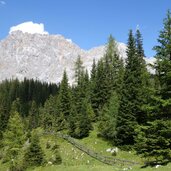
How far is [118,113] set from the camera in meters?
55.1

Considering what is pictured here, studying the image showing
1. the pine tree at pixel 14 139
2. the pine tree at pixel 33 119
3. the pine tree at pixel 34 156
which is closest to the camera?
the pine tree at pixel 34 156

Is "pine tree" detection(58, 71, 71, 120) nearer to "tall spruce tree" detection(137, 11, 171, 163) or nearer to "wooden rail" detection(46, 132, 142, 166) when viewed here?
"wooden rail" detection(46, 132, 142, 166)

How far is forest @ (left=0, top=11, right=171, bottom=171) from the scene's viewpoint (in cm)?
2905

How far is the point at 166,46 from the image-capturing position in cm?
2948

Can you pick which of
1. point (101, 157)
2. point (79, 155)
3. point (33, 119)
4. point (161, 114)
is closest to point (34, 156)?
point (79, 155)

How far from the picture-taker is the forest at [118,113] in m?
29.0

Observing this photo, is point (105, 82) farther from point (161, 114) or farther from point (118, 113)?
point (161, 114)

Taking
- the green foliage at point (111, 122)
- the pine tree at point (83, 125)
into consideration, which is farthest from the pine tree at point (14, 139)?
the green foliage at point (111, 122)

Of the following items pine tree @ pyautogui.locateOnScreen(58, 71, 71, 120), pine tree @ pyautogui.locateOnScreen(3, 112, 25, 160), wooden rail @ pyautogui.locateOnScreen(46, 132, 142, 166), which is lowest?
wooden rail @ pyautogui.locateOnScreen(46, 132, 142, 166)

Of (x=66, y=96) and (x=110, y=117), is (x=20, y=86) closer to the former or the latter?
(x=66, y=96)

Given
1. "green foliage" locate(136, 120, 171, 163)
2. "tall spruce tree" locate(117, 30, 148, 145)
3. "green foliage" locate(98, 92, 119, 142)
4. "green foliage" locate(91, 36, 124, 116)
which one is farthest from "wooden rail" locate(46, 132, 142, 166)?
"green foliage" locate(91, 36, 124, 116)

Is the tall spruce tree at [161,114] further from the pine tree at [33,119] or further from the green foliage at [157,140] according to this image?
the pine tree at [33,119]

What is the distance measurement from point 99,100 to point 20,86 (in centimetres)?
11633

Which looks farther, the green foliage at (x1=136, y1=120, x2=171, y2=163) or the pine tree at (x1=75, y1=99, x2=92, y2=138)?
the pine tree at (x1=75, y1=99, x2=92, y2=138)
